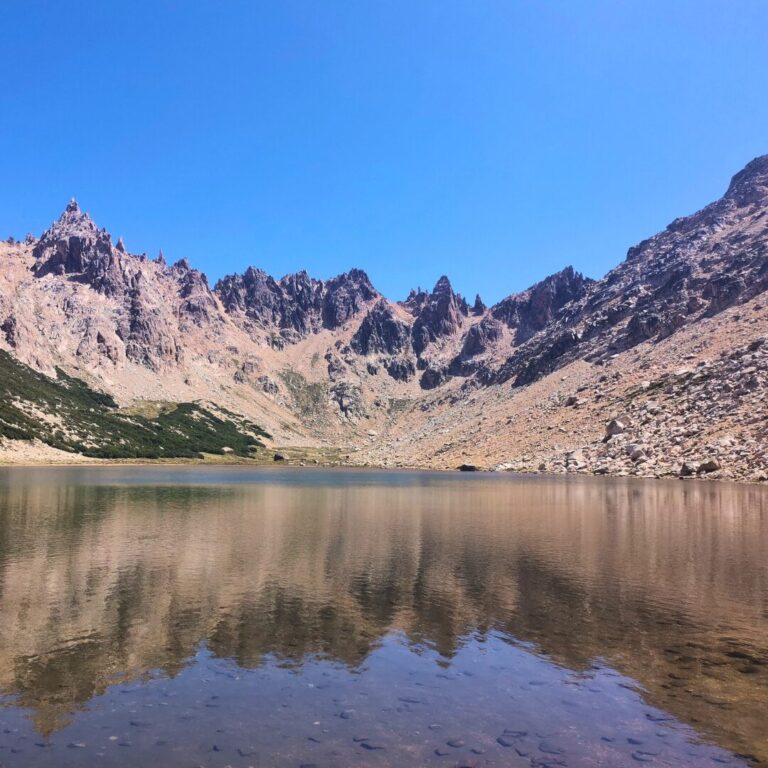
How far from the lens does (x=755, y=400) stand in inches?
5020

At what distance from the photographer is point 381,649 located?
2236 cm

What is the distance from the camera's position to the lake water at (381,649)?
1509 centimetres

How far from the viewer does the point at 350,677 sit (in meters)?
19.6

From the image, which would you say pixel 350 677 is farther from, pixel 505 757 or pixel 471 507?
pixel 471 507

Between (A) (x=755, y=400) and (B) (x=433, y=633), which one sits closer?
(B) (x=433, y=633)

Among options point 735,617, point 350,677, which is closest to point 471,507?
point 735,617

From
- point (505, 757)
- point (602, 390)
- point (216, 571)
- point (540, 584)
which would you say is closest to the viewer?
point (505, 757)

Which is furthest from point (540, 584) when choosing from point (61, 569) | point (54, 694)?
point (61, 569)

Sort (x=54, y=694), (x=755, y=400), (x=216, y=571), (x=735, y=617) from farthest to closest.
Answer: (x=755, y=400) < (x=216, y=571) < (x=735, y=617) < (x=54, y=694)

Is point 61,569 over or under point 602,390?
under

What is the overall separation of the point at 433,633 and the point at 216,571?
1545 cm

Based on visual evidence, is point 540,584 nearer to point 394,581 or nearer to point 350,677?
point 394,581

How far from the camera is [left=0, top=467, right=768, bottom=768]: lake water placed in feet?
49.5

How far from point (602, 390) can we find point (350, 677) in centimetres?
19024
